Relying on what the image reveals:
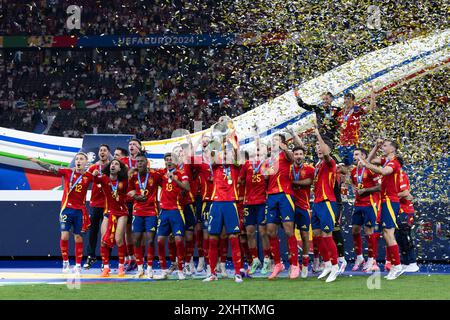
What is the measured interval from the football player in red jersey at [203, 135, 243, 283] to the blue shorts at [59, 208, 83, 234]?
165 cm

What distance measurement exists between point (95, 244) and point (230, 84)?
15.8 m

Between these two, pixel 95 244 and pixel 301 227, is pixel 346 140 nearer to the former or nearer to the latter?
pixel 301 227

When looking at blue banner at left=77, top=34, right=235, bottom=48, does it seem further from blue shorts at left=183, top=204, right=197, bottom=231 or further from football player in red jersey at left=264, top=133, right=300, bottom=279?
football player in red jersey at left=264, top=133, right=300, bottom=279

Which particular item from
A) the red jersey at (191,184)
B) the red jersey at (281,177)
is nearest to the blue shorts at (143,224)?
the red jersey at (191,184)

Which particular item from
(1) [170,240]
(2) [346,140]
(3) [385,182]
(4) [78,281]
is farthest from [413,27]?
(4) [78,281]

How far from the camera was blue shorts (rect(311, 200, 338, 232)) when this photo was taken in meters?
10.5

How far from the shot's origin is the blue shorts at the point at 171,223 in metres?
10.9

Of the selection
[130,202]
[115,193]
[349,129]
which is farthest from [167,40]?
[115,193]

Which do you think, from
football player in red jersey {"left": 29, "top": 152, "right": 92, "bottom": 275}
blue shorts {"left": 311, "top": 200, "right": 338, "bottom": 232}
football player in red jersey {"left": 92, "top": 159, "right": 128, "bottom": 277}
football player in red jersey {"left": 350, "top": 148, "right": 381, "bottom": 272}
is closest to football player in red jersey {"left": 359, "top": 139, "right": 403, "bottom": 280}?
football player in red jersey {"left": 350, "top": 148, "right": 381, "bottom": 272}

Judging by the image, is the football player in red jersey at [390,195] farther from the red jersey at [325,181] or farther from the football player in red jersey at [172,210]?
the football player in red jersey at [172,210]

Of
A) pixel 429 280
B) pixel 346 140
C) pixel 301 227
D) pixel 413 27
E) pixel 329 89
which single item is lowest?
pixel 429 280

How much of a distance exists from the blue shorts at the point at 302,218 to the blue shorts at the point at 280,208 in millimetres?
280

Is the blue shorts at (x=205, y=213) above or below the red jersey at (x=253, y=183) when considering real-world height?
below
